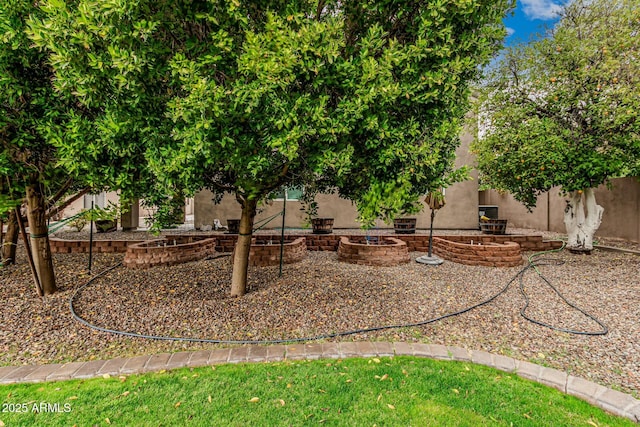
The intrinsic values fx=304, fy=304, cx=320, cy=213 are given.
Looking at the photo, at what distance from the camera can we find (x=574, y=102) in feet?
22.2

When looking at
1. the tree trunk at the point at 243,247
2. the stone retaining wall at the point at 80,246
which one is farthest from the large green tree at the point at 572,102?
the stone retaining wall at the point at 80,246

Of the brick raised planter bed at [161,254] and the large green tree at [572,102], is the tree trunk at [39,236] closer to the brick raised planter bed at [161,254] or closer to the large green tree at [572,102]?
the brick raised planter bed at [161,254]

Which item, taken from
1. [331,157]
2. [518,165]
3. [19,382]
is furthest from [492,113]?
[19,382]

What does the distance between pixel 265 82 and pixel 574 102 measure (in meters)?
7.65

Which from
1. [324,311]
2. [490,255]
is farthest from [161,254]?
[490,255]

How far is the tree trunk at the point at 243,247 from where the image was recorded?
4.38 m

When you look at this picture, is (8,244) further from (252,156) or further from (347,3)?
(347,3)

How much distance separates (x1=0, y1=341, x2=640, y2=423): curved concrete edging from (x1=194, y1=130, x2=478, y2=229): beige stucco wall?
26.8 feet

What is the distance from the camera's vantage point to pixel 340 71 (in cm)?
273

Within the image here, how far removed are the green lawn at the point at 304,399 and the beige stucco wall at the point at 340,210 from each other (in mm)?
8656

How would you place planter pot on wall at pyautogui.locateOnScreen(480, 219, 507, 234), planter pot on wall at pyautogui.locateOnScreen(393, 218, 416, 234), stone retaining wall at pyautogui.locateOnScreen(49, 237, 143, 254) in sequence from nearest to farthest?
1. stone retaining wall at pyautogui.locateOnScreen(49, 237, 143, 254)
2. planter pot on wall at pyautogui.locateOnScreen(480, 219, 507, 234)
3. planter pot on wall at pyautogui.locateOnScreen(393, 218, 416, 234)

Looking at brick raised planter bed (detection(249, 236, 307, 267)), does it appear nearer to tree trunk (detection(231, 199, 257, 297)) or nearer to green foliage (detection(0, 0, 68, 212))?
tree trunk (detection(231, 199, 257, 297))

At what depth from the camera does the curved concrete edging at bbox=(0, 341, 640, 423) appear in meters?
2.54

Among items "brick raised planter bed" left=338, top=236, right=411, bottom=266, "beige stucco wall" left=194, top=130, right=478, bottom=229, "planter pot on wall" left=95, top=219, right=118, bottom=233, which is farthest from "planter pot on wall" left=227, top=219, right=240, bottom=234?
"planter pot on wall" left=95, top=219, right=118, bottom=233
